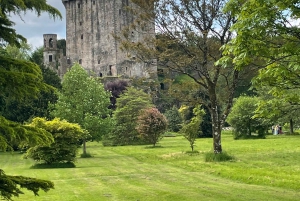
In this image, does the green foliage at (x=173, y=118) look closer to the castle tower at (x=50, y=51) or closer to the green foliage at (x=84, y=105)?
the green foliage at (x=84, y=105)

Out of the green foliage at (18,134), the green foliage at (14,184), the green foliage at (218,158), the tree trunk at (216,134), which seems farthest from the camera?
the tree trunk at (216,134)

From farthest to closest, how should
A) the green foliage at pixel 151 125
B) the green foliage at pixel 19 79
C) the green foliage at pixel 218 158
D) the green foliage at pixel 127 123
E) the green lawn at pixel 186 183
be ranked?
the green foliage at pixel 127 123 → the green foliage at pixel 151 125 → the green foliage at pixel 218 158 → the green lawn at pixel 186 183 → the green foliage at pixel 19 79

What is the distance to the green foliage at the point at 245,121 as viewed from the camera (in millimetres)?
42938

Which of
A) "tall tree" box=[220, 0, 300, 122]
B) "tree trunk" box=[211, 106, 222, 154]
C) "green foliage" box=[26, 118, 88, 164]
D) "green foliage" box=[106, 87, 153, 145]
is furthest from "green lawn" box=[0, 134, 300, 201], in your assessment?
"green foliage" box=[106, 87, 153, 145]

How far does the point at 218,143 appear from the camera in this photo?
23.4m

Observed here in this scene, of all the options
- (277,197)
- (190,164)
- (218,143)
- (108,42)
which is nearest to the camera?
(277,197)

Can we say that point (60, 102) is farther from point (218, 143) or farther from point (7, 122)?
point (7, 122)

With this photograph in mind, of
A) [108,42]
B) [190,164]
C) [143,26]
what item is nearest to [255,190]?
[190,164]

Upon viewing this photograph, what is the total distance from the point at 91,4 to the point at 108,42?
7.68 metres

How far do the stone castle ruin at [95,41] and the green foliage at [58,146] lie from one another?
178ft

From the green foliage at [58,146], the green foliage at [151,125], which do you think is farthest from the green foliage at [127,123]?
the green foliage at [58,146]

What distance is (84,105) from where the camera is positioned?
3378 cm

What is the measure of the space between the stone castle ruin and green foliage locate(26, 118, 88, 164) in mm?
54275

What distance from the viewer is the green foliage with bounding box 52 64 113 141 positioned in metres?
32.5
